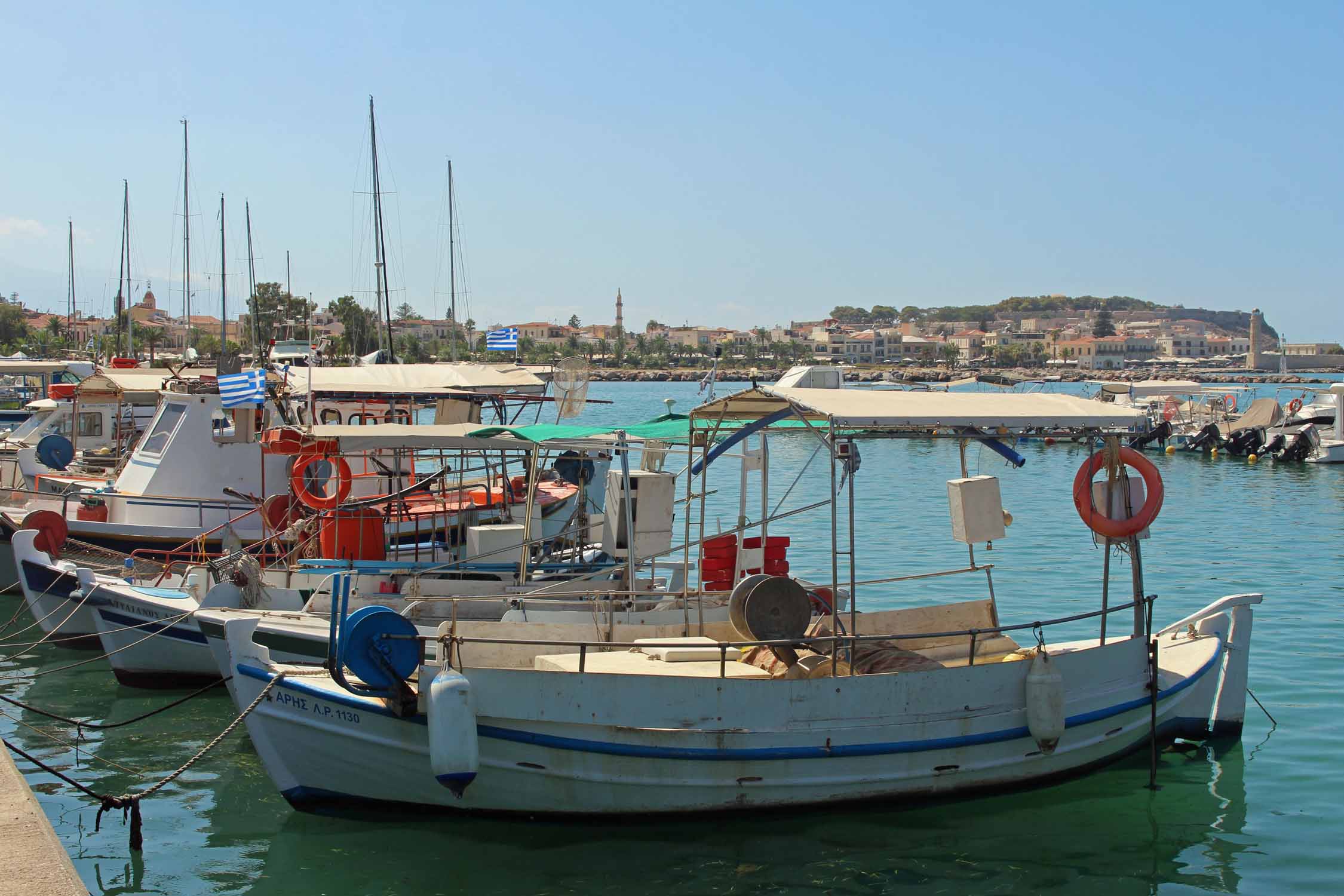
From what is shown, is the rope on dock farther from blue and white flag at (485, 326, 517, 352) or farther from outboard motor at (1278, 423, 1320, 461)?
outboard motor at (1278, 423, 1320, 461)

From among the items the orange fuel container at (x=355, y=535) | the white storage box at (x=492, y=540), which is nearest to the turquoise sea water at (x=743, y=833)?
the orange fuel container at (x=355, y=535)

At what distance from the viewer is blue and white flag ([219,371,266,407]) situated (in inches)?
625

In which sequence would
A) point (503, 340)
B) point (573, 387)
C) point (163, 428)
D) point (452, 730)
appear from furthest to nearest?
point (503, 340)
point (163, 428)
point (573, 387)
point (452, 730)

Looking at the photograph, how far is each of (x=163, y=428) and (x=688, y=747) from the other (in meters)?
12.9

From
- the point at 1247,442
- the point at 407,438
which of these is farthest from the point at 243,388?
the point at 1247,442

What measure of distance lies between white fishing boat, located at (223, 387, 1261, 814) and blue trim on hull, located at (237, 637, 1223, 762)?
0.05 ft

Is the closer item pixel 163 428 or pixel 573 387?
pixel 573 387

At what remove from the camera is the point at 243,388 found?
16016 mm

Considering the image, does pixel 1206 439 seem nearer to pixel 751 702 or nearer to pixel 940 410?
pixel 940 410

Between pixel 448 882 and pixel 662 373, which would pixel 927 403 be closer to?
pixel 448 882

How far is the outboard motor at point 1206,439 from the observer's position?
4775 cm

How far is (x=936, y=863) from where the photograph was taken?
902 cm

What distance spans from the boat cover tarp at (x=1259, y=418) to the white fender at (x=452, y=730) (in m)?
45.3

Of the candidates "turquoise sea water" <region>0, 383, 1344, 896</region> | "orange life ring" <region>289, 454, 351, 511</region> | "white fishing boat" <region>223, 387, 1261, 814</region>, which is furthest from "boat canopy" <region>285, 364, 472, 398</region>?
"white fishing boat" <region>223, 387, 1261, 814</region>
